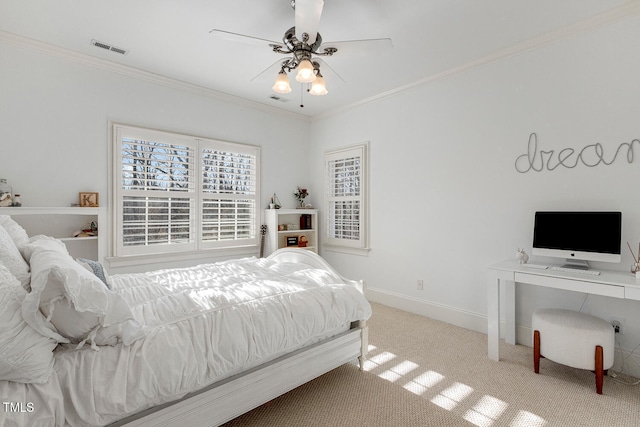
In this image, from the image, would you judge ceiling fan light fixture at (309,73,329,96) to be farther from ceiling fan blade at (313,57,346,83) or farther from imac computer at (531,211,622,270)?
imac computer at (531,211,622,270)

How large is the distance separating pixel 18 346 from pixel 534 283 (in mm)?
3051

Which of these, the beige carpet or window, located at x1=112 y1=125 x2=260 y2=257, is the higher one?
window, located at x1=112 y1=125 x2=260 y2=257

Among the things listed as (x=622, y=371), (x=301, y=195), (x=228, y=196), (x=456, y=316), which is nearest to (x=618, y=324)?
(x=622, y=371)

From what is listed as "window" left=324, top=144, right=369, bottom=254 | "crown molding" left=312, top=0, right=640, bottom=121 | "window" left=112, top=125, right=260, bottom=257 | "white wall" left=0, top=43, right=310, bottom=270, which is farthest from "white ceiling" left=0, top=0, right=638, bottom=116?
"window" left=324, top=144, right=369, bottom=254

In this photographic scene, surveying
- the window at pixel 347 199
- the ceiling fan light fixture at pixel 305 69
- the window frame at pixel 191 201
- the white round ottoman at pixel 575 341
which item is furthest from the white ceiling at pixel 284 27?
the white round ottoman at pixel 575 341

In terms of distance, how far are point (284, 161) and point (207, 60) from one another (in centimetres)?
192

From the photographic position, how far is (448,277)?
3521mm

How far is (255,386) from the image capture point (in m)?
1.79

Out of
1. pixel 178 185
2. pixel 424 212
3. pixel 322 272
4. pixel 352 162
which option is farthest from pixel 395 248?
pixel 178 185

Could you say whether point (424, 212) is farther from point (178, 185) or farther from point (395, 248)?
point (178, 185)

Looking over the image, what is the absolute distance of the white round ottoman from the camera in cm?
219

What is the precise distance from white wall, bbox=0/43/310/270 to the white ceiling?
0.25 meters

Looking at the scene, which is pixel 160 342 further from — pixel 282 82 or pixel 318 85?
pixel 318 85

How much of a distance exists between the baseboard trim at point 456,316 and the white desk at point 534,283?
127mm
